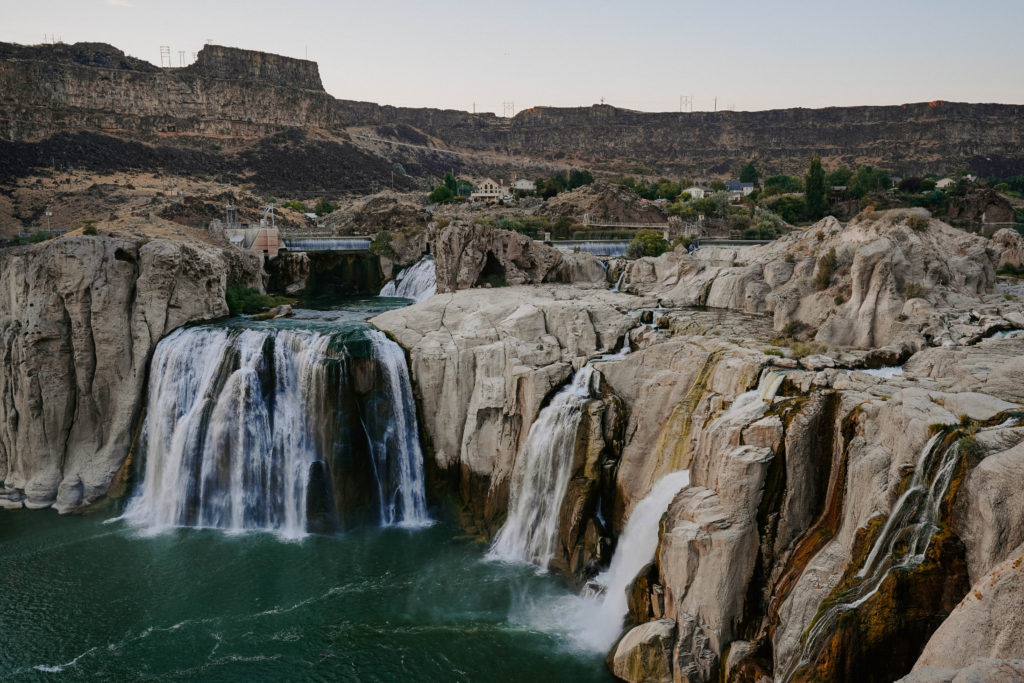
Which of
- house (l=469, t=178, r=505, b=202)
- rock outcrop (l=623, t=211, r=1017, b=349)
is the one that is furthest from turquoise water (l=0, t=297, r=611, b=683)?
house (l=469, t=178, r=505, b=202)

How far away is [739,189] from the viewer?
88.1m

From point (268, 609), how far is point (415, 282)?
24.9m

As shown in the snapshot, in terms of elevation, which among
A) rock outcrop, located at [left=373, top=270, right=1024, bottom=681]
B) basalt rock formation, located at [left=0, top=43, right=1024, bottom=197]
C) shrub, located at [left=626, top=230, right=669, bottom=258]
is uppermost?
basalt rock formation, located at [left=0, top=43, right=1024, bottom=197]

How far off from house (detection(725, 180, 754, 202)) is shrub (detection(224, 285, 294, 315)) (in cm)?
5132

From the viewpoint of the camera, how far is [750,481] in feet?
47.5

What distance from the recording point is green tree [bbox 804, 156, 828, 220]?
60.3m

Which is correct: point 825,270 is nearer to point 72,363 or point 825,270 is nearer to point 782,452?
point 782,452

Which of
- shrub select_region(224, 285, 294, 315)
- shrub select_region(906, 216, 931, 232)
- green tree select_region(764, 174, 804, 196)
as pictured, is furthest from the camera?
green tree select_region(764, 174, 804, 196)

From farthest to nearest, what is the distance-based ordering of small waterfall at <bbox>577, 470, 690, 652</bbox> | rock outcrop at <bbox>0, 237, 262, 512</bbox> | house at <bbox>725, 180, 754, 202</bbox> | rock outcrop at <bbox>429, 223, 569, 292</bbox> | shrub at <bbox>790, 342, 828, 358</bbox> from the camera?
house at <bbox>725, 180, 754, 202</bbox> → rock outcrop at <bbox>429, 223, 569, 292</bbox> → rock outcrop at <bbox>0, 237, 262, 512</bbox> → shrub at <bbox>790, 342, 828, 358</bbox> → small waterfall at <bbox>577, 470, 690, 652</bbox>

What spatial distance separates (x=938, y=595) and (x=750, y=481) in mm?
3882

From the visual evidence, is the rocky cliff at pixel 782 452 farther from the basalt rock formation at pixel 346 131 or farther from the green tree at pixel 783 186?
the basalt rock formation at pixel 346 131

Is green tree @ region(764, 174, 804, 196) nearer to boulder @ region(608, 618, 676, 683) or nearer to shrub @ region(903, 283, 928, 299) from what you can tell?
shrub @ region(903, 283, 928, 299)

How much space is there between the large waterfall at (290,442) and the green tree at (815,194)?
4778 cm

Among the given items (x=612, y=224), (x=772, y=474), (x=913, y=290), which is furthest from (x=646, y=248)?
(x=772, y=474)
